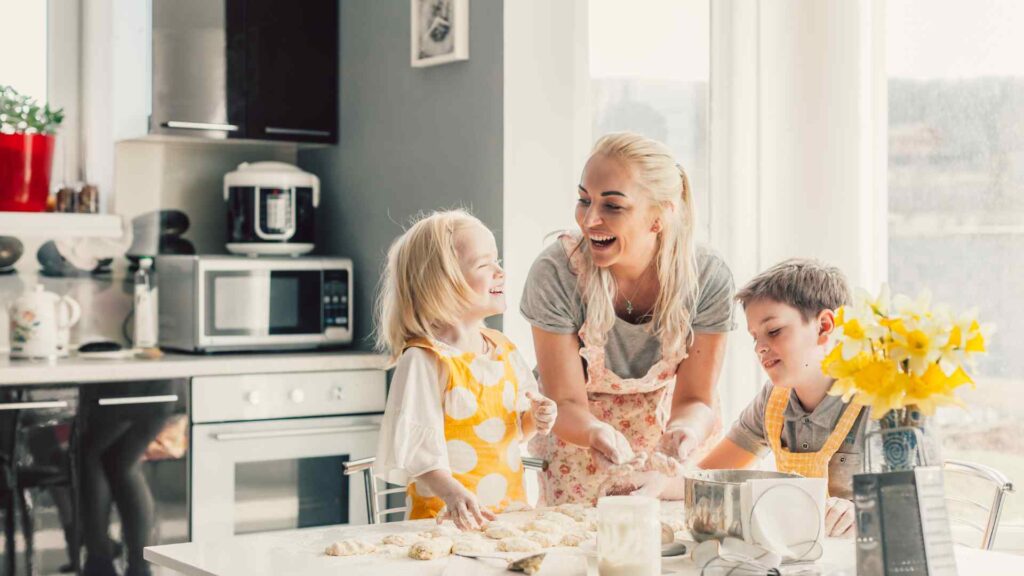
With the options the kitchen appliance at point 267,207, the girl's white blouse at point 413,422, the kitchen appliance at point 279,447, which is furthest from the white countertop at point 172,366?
the girl's white blouse at point 413,422

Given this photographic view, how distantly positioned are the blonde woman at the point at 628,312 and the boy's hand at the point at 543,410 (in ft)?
0.45

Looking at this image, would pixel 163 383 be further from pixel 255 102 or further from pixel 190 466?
pixel 255 102

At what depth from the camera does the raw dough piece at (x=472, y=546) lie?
5.46ft

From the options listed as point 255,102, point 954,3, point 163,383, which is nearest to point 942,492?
point 954,3

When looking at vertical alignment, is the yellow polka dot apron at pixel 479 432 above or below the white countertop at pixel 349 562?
above

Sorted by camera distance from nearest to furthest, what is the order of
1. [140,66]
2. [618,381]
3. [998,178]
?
[618,381]
[998,178]
[140,66]

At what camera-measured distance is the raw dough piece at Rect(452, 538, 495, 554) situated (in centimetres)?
166

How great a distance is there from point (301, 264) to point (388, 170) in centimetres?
39

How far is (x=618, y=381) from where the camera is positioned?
236 centimetres

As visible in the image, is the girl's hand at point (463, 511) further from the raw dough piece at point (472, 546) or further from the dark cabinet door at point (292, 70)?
the dark cabinet door at point (292, 70)

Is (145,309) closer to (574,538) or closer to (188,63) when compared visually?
(188,63)

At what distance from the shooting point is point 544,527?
179 centimetres

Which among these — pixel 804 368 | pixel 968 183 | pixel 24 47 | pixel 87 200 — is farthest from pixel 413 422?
pixel 24 47

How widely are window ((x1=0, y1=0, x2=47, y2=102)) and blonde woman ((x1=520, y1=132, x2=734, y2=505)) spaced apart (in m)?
2.22
